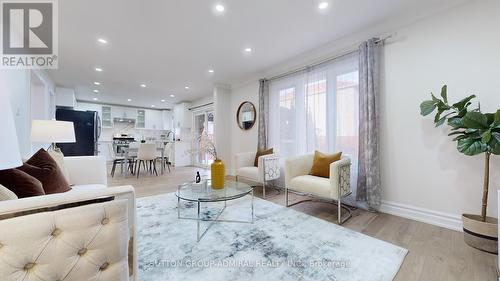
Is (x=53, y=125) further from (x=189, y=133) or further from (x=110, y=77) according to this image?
Answer: (x=189, y=133)

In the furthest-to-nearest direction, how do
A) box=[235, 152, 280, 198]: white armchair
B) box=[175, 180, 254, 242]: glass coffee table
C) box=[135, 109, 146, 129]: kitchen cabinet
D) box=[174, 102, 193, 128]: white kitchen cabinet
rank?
1. box=[135, 109, 146, 129]: kitchen cabinet
2. box=[174, 102, 193, 128]: white kitchen cabinet
3. box=[235, 152, 280, 198]: white armchair
4. box=[175, 180, 254, 242]: glass coffee table

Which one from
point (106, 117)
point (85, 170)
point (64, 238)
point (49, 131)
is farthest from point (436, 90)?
point (106, 117)

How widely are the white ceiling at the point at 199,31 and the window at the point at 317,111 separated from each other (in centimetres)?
45

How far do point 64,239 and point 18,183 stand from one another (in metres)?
0.91

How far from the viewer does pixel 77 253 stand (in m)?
0.78

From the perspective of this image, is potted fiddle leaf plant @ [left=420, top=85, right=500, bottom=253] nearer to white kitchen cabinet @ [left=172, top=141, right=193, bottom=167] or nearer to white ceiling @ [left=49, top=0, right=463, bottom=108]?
white ceiling @ [left=49, top=0, right=463, bottom=108]

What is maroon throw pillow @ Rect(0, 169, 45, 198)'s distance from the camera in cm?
124

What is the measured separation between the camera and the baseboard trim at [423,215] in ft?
7.25

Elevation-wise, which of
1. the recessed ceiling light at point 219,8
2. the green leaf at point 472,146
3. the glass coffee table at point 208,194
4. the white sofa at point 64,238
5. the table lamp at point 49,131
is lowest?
the glass coffee table at point 208,194

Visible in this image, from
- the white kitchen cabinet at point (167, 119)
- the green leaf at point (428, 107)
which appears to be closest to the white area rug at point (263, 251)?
the green leaf at point (428, 107)

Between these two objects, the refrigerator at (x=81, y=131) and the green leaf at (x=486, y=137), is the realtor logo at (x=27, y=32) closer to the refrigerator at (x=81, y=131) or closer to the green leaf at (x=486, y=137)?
the refrigerator at (x=81, y=131)

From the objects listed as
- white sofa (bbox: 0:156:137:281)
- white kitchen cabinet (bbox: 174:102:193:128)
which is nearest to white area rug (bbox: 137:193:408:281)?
white sofa (bbox: 0:156:137:281)

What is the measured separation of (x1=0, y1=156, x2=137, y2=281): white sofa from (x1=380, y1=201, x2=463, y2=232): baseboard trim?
117 inches

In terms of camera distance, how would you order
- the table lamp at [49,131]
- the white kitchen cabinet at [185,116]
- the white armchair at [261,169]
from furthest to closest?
the white kitchen cabinet at [185,116]
the white armchair at [261,169]
the table lamp at [49,131]
